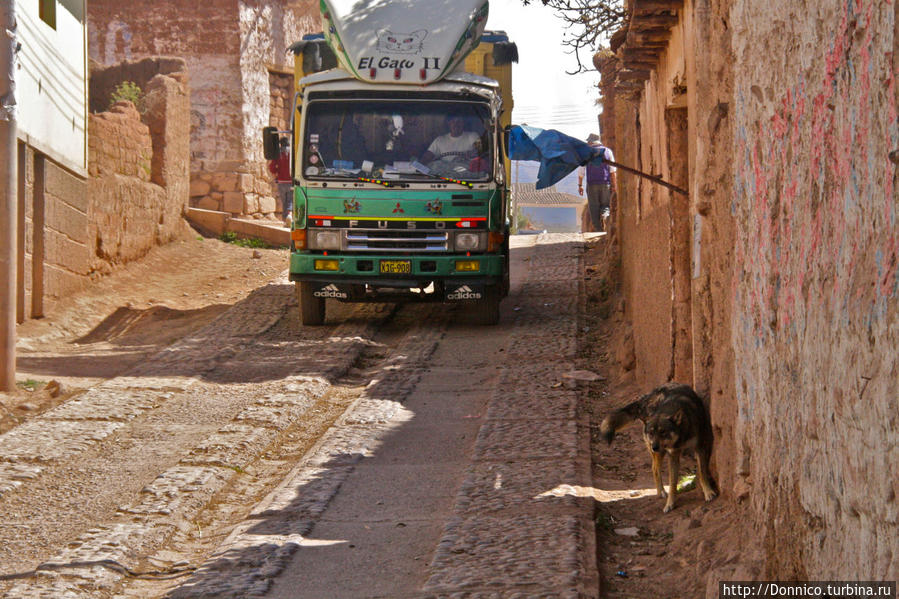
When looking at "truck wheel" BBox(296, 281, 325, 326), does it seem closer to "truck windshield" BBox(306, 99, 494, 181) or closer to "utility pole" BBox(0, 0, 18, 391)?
"truck windshield" BBox(306, 99, 494, 181)

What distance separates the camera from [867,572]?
2.91 metres

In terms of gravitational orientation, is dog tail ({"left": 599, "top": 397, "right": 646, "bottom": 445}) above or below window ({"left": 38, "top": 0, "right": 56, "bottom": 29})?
below

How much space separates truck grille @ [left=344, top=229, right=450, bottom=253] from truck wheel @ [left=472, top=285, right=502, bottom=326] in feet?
2.99

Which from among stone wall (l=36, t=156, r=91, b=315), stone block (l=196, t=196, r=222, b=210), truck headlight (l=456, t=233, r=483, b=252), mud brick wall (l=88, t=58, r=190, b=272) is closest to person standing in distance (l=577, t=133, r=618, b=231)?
mud brick wall (l=88, t=58, r=190, b=272)

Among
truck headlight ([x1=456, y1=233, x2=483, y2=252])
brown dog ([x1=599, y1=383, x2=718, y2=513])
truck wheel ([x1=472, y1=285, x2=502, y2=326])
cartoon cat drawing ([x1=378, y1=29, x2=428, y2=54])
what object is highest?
cartoon cat drawing ([x1=378, y1=29, x2=428, y2=54])

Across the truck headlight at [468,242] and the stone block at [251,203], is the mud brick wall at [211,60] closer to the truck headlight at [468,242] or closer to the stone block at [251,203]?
the stone block at [251,203]

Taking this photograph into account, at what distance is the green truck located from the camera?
11.8 metres

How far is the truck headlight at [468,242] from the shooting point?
12125 mm

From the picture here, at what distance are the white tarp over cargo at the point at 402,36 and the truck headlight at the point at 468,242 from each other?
1.75 m

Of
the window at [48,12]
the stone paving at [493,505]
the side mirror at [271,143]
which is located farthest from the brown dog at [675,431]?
the window at [48,12]

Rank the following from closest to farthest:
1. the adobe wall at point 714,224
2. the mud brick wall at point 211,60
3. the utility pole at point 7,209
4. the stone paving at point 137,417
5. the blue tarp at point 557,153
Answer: the stone paving at point 137,417, the adobe wall at point 714,224, the utility pole at point 7,209, the blue tarp at point 557,153, the mud brick wall at point 211,60

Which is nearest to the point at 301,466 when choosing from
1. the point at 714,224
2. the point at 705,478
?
the point at 705,478

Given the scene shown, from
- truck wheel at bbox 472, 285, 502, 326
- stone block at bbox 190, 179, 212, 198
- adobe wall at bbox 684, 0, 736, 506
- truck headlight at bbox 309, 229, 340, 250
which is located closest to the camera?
adobe wall at bbox 684, 0, 736, 506

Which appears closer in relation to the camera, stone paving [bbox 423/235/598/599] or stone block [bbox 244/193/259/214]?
stone paving [bbox 423/235/598/599]
